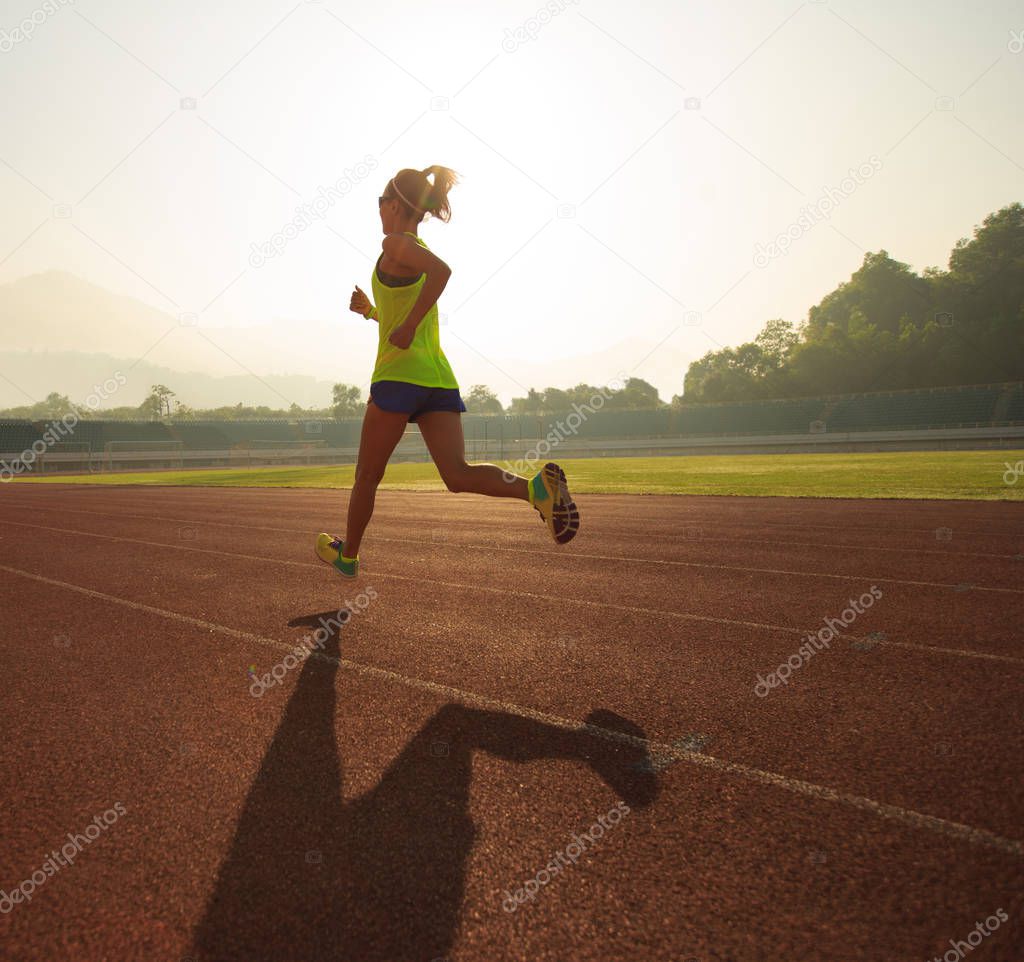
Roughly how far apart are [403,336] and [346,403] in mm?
167750

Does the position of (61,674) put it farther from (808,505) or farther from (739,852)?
(808,505)

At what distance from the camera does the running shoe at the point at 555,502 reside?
4.14 metres

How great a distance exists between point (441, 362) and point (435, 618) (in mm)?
1692

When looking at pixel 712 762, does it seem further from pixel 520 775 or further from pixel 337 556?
pixel 337 556

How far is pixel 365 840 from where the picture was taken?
6.18ft

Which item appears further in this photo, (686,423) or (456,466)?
(686,423)

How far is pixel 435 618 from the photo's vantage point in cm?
437
